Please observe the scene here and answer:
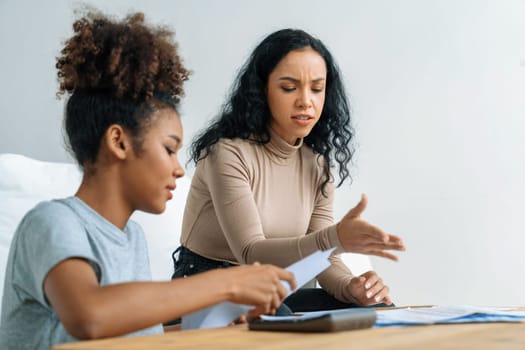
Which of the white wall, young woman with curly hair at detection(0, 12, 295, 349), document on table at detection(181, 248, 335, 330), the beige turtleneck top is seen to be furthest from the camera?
the white wall

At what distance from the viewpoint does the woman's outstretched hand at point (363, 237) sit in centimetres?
145

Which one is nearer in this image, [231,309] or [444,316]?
[231,309]

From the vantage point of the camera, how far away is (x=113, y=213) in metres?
1.15

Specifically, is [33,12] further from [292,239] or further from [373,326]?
[373,326]

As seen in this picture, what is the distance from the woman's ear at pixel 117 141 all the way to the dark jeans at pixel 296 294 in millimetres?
765

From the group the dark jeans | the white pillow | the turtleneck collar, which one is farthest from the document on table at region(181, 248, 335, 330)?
the white pillow

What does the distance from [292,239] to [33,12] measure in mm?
1233

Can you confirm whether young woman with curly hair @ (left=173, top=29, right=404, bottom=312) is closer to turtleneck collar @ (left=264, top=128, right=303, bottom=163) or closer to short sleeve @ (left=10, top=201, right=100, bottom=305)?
turtleneck collar @ (left=264, top=128, right=303, bottom=163)

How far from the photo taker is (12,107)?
2.43 metres

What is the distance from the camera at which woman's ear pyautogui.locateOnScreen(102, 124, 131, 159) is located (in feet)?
3.75

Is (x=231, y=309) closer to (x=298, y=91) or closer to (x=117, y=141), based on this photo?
(x=117, y=141)

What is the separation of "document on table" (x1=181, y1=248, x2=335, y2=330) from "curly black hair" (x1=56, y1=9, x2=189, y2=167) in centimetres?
26

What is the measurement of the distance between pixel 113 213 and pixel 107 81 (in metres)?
0.19

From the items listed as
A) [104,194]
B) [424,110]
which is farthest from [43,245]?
[424,110]
